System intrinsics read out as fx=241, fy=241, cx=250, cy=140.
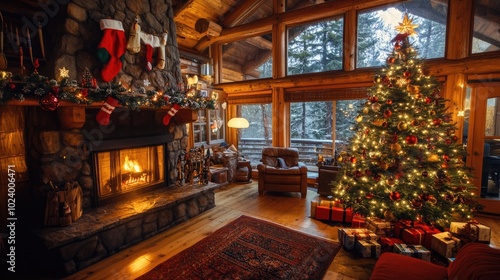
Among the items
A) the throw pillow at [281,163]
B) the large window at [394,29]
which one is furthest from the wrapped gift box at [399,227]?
the large window at [394,29]

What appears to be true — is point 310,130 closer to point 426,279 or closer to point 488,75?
point 488,75

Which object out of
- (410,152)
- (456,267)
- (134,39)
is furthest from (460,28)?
(134,39)

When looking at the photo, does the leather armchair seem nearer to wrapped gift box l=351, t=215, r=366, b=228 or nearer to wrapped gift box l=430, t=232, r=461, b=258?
wrapped gift box l=351, t=215, r=366, b=228

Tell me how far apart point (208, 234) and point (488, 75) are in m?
4.78

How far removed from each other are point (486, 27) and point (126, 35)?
5392 mm

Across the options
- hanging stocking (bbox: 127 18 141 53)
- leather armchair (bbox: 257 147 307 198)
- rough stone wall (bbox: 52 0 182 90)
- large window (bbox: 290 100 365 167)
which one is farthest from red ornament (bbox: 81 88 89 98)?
large window (bbox: 290 100 365 167)

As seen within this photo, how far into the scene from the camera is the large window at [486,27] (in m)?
3.68

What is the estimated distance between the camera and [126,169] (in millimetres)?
3523

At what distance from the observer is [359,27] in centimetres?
481

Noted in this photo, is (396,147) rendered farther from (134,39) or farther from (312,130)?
(312,130)

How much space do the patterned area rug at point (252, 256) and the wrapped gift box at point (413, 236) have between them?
2.53 feet

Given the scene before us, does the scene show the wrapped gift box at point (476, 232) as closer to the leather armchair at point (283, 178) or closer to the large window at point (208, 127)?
the leather armchair at point (283, 178)

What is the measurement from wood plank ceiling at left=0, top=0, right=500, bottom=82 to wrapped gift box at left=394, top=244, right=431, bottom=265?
11.3ft

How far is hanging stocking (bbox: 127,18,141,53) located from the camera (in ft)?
10.6
